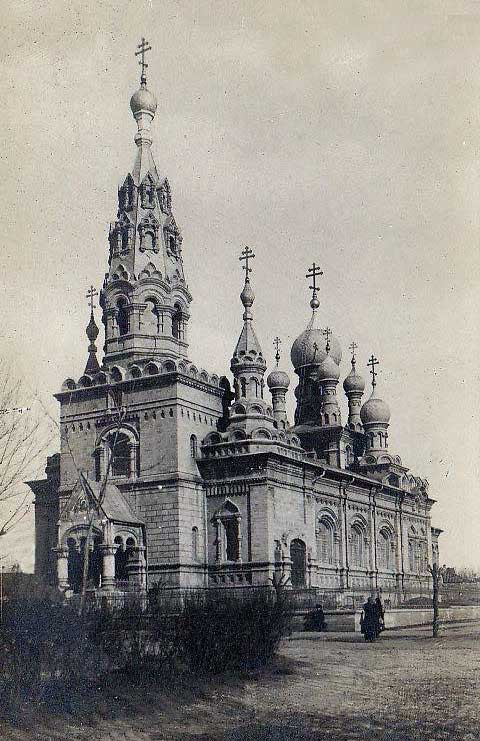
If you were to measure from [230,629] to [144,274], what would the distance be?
22202 mm

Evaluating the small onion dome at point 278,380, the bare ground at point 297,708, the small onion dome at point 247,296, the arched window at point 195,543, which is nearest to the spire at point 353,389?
the small onion dome at point 278,380

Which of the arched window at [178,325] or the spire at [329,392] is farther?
the spire at [329,392]

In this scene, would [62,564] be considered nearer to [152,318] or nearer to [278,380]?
[152,318]

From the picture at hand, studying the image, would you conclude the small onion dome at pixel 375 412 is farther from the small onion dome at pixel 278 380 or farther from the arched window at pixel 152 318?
the arched window at pixel 152 318

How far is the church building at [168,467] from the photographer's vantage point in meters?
30.6

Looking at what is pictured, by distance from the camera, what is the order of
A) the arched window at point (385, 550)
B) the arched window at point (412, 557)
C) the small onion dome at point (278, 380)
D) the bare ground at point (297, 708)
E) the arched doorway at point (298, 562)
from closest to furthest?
the bare ground at point (297, 708)
the arched doorway at point (298, 562)
the arched window at point (385, 550)
the arched window at point (412, 557)
the small onion dome at point (278, 380)

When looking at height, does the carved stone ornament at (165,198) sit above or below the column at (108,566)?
above

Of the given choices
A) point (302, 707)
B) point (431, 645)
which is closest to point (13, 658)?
point (302, 707)

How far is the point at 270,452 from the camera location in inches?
A: 1228

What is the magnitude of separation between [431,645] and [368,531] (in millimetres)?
20239

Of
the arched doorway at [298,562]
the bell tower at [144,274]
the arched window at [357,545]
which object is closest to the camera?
the arched doorway at [298,562]

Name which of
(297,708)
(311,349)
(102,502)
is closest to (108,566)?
(102,502)

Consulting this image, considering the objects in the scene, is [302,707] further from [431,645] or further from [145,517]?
[145,517]

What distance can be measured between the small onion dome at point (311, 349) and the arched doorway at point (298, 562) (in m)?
14.8
